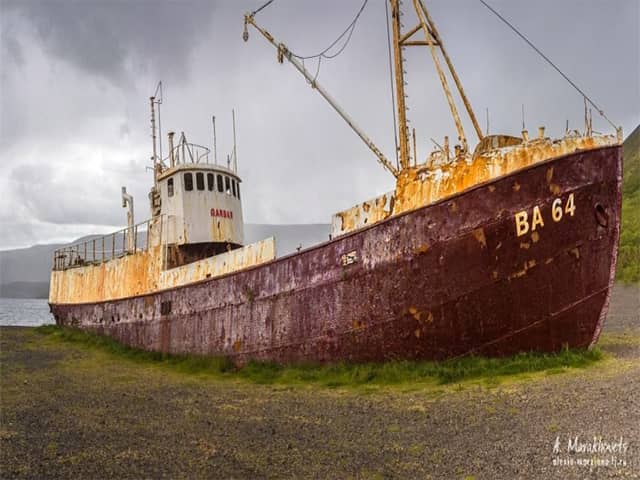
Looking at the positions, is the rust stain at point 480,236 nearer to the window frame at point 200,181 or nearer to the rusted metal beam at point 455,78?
the rusted metal beam at point 455,78

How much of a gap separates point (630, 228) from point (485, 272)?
27453mm

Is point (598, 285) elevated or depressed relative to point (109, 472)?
elevated

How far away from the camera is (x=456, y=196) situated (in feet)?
28.4

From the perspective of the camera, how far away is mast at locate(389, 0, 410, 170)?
35.7 ft

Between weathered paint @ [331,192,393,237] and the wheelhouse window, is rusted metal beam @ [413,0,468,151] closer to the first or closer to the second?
weathered paint @ [331,192,393,237]

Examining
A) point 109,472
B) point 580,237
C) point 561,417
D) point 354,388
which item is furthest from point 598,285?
point 109,472

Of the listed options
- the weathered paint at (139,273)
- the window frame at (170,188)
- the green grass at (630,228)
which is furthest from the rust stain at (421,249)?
the green grass at (630,228)

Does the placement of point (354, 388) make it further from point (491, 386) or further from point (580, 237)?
point (580, 237)

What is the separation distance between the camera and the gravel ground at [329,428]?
511 cm

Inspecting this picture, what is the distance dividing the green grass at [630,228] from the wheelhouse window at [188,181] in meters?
20.9

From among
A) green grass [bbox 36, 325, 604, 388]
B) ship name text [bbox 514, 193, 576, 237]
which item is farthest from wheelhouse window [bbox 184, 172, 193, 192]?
ship name text [bbox 514, 193, 576, 237]

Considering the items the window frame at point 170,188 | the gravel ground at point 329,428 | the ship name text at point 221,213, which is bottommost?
the gravel ground at point 329,428

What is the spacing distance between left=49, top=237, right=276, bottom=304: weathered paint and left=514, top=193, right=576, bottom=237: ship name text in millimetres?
5172

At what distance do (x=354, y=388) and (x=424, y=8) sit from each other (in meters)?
7.87
